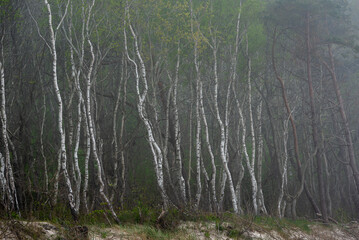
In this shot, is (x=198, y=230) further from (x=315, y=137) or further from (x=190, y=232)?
(x=315, y=137)

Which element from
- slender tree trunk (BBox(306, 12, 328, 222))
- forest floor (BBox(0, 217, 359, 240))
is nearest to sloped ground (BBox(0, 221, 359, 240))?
forest floor (BBox(0, 217, 359, 240))

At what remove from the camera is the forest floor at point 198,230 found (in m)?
7.21

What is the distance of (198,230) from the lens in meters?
9.98

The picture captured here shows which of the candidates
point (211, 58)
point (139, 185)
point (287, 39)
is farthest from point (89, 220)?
point (287, 39)

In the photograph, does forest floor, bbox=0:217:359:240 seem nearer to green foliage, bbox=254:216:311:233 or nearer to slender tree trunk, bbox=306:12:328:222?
green foliage, bbox=254:216:311:233

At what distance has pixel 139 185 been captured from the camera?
16797 mm

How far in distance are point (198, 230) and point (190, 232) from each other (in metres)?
0.39

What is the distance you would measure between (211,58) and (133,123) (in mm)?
5736

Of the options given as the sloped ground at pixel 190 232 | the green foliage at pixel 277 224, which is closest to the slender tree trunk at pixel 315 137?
the sloped ground at pixel 190 232

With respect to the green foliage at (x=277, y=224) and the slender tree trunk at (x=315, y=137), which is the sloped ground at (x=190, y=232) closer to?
the green foliage at (x=277, y=224)

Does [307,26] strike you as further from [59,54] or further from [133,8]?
[59,54]

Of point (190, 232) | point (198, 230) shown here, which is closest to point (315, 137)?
point (198, 230)

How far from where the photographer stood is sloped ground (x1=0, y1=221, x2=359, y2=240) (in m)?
7.14

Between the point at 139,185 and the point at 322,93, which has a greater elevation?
the point at 322,93
